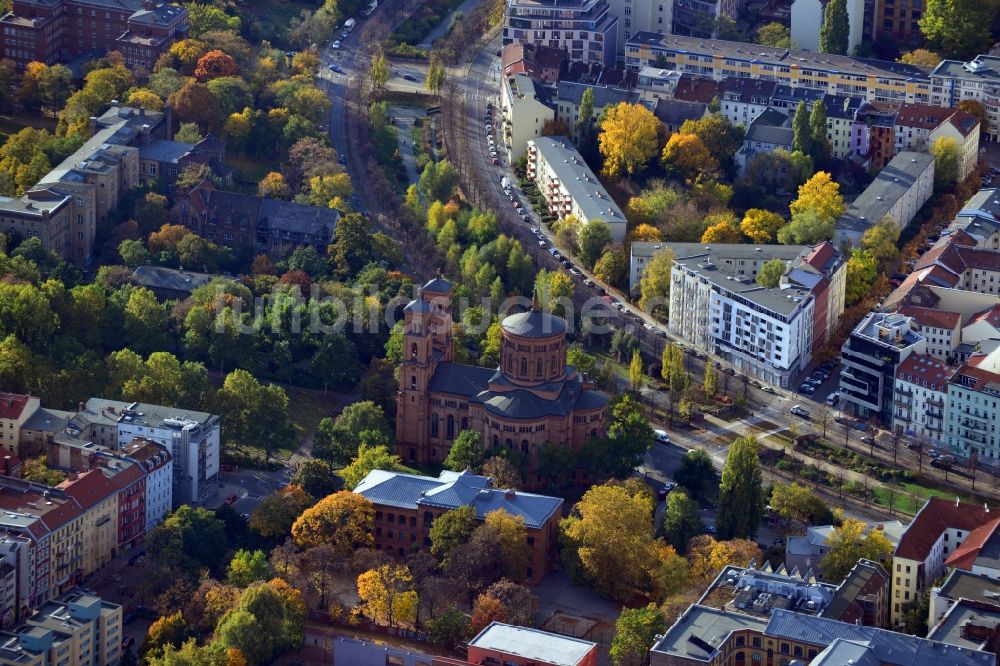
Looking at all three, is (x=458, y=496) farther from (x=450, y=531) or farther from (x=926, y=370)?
(x=926, y=370)

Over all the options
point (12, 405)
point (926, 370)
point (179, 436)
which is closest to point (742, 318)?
point (926, 370)

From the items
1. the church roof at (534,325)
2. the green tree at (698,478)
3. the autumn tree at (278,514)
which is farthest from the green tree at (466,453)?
the green tree at (698,478)

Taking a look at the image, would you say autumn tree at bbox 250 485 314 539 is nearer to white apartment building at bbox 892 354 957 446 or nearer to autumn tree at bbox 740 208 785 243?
white apartment building at bbox 892 354 957 446

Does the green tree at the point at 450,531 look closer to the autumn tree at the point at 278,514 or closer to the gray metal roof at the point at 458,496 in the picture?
the gray metal roof at the point at 458,496

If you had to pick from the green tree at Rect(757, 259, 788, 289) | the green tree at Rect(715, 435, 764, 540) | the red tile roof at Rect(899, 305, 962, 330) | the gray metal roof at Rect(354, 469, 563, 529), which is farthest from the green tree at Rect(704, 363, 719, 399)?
the gray metal roof at Rect(354, 469, 563, 529)

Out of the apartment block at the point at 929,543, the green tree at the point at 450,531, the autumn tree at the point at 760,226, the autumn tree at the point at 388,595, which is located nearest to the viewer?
the autumn tree at the point at 388,595

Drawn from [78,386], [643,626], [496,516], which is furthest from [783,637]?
[78,386]

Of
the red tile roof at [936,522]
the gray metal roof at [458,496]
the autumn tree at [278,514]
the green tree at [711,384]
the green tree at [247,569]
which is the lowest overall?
the green tree at [247,569]
